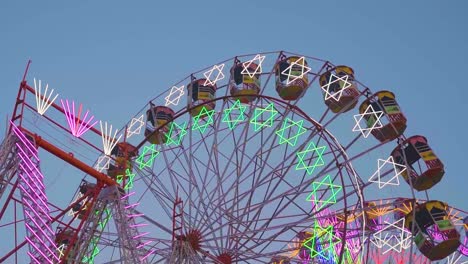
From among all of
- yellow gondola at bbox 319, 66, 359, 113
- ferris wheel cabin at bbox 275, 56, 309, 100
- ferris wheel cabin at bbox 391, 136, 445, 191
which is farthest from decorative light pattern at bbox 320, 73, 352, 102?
ferris wheel cabin at bbox 391, 136, 445, 191

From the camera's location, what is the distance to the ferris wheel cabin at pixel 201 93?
22.9 metres

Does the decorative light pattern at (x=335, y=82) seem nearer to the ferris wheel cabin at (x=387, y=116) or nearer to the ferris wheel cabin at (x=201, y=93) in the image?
the ferris wheel cabin at (x=387, y=116)

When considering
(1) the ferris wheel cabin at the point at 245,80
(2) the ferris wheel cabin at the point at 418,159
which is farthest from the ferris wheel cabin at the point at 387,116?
(1) the ferris wheel cabin at the point at 245,80

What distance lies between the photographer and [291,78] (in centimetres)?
2202

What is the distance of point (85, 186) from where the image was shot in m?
25.5

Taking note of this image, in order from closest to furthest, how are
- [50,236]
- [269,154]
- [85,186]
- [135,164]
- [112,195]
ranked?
[50,236]
[112,195]
[269,154]
[135,164]
[85,186]

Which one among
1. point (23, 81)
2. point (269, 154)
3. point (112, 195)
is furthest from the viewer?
point (269, 154)

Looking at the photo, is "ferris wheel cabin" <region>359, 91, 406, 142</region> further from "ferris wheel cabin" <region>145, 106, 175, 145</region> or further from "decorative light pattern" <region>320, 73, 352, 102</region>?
"ferris wheel cabin" <region>145, 106, 175, 145</region>

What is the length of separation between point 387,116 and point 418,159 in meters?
1.64

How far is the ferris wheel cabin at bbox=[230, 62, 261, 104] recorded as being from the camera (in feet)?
74.2

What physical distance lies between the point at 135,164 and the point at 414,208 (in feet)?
30.8

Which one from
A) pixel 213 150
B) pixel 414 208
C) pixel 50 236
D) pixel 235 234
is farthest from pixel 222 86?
pixel 50 236

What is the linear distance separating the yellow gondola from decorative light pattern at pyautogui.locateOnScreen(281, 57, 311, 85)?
74cm

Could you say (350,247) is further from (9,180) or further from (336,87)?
(9,180)
